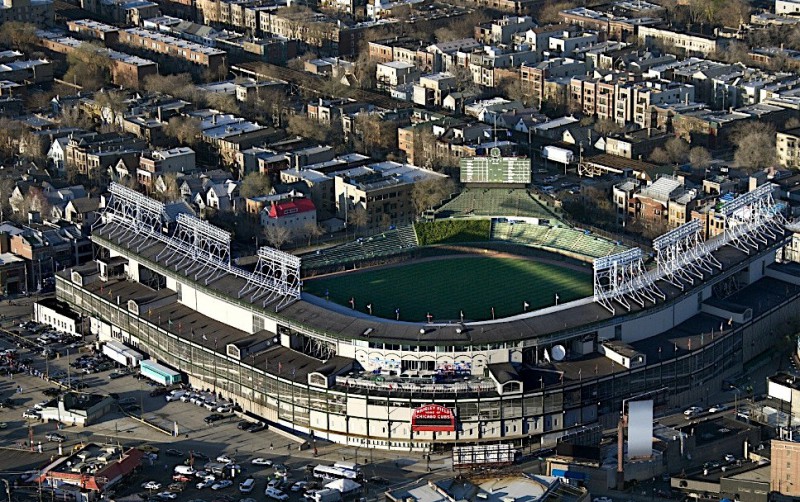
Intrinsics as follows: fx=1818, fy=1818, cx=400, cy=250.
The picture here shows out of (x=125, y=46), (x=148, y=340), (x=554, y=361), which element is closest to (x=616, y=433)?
(x=554, y=361)

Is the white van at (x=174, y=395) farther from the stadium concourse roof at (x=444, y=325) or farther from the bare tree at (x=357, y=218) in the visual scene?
the bare tree at (x=357, y=218)

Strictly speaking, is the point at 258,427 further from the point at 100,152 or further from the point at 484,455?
the point at 100,152

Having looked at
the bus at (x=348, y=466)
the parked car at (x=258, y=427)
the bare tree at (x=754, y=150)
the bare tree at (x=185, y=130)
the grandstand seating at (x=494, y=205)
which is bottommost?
the parked car at (x=258, y=427)

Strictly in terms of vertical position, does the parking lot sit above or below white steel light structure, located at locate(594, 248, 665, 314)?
below

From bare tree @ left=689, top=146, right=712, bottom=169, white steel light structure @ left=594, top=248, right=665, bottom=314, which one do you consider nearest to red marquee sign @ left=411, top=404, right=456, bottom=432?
white steel light structure @ left=594, top=248, right=665, bottom=314

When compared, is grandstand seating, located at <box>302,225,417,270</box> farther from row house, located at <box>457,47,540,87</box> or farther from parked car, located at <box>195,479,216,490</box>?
row house, located at <box>457,47,540,87</box>

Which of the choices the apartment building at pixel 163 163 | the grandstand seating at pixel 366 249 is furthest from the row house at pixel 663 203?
the apartment building at pixel 163 163
